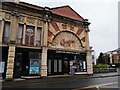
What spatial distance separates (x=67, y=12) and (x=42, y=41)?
301 inches

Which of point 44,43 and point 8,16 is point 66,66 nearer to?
point 44,43

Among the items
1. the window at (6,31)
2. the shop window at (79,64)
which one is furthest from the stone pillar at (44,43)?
the shop window at (79,64)

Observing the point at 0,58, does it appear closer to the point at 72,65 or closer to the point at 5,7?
the point at 5,7

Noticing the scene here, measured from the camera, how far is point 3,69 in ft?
62.6

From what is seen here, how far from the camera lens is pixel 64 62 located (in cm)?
2475

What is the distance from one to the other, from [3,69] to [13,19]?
6087mm

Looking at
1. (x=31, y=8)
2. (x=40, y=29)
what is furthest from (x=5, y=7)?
(x=40, y=29)

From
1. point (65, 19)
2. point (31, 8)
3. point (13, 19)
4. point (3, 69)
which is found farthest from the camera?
point (65, 19)

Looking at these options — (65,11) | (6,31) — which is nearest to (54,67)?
(6,31)

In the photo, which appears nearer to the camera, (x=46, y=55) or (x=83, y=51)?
(x=46, y=55)

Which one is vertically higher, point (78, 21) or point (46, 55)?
point (78, 21)

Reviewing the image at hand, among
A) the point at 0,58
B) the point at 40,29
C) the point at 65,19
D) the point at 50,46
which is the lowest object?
the point at 0,58

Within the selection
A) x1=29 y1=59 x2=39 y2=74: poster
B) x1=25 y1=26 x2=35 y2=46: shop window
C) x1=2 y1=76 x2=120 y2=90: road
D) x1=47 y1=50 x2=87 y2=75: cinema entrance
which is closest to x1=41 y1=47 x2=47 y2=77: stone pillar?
x1=29 y1=59 x2=39 y2=74: poster

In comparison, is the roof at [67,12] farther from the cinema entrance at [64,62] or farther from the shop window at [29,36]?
the cinema entrance at [64,62]
